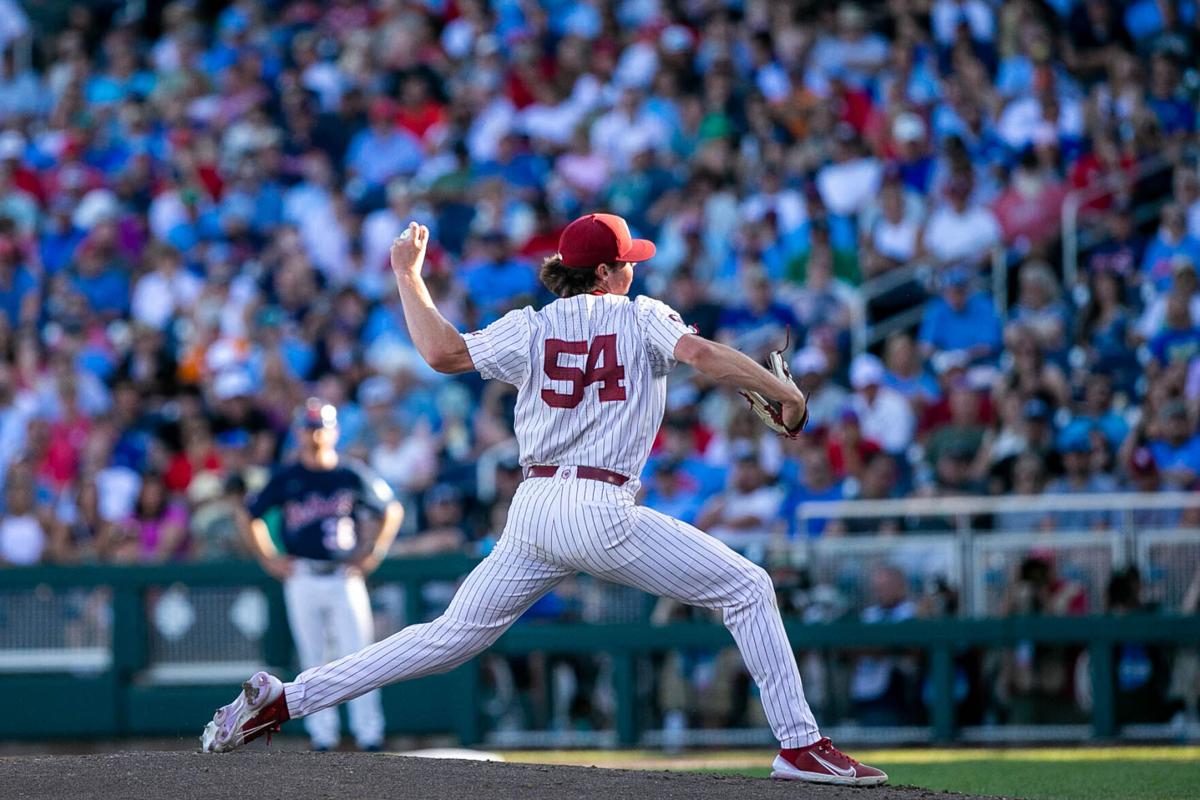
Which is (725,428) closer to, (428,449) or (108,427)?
(428,449)

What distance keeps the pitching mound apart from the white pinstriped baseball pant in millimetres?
341

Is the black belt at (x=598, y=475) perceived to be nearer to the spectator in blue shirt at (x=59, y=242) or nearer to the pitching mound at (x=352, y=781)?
the pitching mound at (x=352, y=781)

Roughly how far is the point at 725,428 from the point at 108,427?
4.75 metres

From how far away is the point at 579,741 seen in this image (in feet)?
37.0

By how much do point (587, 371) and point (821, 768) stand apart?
1.50 meters

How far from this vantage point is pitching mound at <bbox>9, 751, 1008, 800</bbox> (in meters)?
5.86

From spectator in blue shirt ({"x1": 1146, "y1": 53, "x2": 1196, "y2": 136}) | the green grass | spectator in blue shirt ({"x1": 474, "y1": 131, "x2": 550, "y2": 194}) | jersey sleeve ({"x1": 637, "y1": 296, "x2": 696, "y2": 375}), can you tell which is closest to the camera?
jersey sleeve ({"x1": 637, "y1": 296, "x2": 696, "y2": 375})

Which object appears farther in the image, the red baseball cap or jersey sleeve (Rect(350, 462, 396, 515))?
jersey sleeve (Rect(350, 462, 396, 515))

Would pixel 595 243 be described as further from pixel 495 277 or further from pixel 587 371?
pixel 495 277

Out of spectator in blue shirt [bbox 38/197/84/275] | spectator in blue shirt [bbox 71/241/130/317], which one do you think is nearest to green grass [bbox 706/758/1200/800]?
spectator in blue shirt [bbox 71/241/130/317]

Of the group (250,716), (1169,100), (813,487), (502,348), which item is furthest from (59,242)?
(502,348)

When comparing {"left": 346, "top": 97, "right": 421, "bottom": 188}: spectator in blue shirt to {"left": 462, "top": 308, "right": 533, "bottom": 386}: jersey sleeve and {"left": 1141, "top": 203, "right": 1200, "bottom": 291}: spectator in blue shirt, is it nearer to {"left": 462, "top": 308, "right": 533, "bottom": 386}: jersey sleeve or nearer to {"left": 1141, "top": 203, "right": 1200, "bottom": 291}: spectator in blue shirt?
{"left": 1141, "top": 203, "right": 1200, "bottom": 291}: spectator in blue shirt

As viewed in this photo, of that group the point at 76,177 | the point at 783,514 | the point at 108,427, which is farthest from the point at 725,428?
the point at 76,177

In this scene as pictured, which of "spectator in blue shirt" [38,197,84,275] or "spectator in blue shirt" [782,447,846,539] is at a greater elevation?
"spectator in blue shirt" [38,197,84,275]
